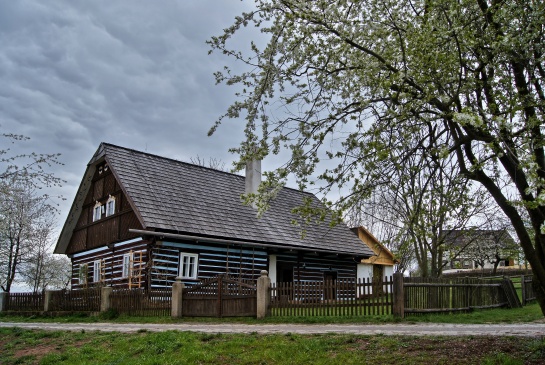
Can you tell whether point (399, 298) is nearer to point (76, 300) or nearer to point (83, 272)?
point (76, 300)

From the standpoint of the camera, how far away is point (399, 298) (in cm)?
1419

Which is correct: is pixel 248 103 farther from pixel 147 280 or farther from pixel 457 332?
pixel 147 280

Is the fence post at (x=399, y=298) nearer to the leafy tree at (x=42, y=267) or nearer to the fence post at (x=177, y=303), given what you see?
the fence post at (x=177, y=303)

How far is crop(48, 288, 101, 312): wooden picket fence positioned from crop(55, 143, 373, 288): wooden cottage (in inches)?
75.3

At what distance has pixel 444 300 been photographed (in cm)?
1598

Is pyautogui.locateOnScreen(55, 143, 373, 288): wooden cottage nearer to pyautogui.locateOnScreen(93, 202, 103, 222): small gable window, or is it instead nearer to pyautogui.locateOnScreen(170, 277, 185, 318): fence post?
pyautogui.locateOnScreen(93, 202, 103, 222): small gable window

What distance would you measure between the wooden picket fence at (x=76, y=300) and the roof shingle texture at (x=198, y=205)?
344 centimetres

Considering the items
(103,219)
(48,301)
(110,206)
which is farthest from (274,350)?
(103,219)

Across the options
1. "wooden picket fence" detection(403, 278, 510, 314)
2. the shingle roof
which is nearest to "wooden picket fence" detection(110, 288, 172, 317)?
the shingle roof

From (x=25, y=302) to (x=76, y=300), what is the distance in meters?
4.74

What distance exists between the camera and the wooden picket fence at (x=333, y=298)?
14.6 metres

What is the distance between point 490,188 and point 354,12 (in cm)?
362

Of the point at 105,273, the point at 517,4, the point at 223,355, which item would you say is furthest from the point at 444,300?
the point at 105,273

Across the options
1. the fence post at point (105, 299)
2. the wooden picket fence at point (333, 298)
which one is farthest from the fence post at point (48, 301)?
the wooden picket fence at point (333, 298)
